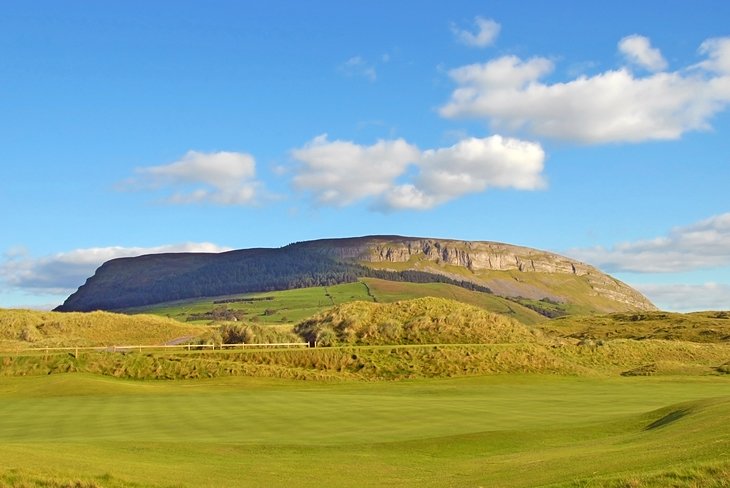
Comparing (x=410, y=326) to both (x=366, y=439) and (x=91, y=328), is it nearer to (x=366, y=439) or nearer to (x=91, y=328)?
(x=91, y=328)

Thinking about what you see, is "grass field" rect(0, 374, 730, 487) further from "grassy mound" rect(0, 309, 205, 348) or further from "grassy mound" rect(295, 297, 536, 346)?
"grassy mound" rect(0, 309, 205, 348)

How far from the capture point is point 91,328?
111 m

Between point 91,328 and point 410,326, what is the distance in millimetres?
50927

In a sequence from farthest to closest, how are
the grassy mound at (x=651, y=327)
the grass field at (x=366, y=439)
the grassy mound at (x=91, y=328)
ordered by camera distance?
the grassy mound at (x=651, y=327), the grassy mound at (x=91, y=328), the grass field at (x=366, y=439)

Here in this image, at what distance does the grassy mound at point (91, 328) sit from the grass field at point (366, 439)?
53920 millimetres

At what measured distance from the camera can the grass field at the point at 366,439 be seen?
18.2 metres

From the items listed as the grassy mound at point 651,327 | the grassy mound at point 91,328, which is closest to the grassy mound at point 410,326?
the grassy mound at point 651,327

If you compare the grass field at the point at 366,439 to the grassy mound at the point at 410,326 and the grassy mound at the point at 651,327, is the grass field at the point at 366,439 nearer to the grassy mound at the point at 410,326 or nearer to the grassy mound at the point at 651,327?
the grassy mound at the point at 410,326

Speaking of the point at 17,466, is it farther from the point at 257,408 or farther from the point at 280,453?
the point at 257,408

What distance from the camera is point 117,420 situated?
→ 3594 cm

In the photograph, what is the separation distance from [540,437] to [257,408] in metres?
17.3

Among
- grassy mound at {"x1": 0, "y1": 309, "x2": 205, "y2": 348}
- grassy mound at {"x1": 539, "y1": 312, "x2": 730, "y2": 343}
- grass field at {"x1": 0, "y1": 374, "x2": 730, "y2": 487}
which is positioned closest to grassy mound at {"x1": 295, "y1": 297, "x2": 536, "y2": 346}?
grassy mound at {"x1": 539, "y1": 312, "x2": 730, "y2": 343}

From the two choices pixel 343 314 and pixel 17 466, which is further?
pixel 343 314

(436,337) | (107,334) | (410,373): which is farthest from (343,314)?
(107,334)
